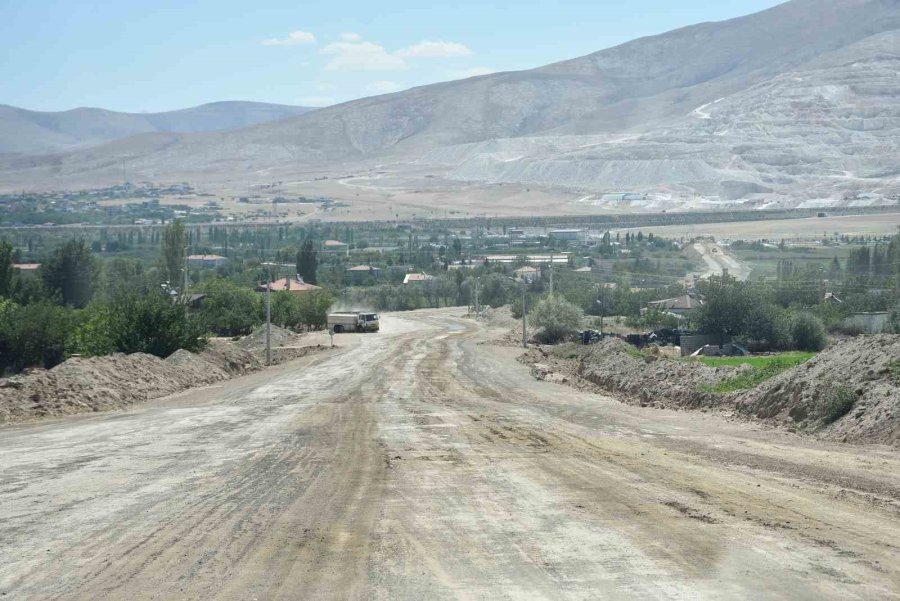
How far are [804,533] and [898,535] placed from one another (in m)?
0.99

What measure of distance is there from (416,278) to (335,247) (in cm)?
4234

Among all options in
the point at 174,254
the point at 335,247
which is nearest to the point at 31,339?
the point at 174,254

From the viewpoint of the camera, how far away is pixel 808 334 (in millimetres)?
59375

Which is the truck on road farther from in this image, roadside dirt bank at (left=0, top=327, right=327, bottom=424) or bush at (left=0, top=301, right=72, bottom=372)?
roadside dirt bank at (left=0, top=327, right=327, bottom=424)

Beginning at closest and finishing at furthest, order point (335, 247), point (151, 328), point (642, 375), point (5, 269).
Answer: point (642, 375) → point (151, 328) → point (5, 269) → point (335, 247)

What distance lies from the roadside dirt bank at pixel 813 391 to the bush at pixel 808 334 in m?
23.8

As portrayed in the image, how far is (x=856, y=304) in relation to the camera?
68125 millimetres

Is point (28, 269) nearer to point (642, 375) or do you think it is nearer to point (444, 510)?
point (642, 375)

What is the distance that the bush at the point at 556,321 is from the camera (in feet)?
238

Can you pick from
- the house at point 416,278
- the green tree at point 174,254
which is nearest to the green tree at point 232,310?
the green tree at point 174,254

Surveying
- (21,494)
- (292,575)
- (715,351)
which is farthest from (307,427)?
(715,351)

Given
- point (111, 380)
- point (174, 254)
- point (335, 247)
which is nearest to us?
point (111, 380)

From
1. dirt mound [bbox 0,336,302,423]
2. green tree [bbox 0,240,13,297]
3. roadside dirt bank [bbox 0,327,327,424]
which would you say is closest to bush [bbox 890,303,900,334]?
roadside dirt bank [bbox 0,327,327,424]

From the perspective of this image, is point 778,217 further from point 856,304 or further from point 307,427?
point 307,427
